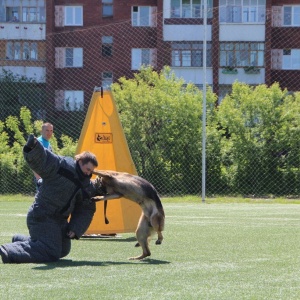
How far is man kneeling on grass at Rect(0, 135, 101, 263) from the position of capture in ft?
31.9

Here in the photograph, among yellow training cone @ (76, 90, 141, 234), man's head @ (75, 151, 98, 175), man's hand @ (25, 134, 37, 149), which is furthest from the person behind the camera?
yellow training cone @ (76, 90, 141, 234)

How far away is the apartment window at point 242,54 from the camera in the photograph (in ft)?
163

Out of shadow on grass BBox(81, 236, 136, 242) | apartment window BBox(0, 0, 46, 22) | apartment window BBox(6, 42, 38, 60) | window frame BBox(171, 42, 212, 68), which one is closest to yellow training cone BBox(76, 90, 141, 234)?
shadow on grass BBox(81, 236, 136, 242)

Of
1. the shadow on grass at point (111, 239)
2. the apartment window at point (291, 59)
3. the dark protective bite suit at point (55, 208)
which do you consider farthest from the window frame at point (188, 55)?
the dark protective bite suit at point (55, 208)

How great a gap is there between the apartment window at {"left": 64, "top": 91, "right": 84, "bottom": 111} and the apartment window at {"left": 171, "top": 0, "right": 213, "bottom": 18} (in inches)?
281

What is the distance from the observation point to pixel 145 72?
39.1 m

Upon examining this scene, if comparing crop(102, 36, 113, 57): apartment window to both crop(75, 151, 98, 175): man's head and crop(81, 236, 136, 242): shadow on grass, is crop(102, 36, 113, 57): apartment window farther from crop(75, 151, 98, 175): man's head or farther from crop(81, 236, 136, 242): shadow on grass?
crop(75, 151, 98, 175): man's head

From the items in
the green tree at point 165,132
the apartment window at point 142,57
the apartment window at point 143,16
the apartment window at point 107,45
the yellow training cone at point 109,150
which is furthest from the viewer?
the apartment window at point 143,16

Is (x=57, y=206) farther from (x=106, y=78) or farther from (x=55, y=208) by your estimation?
(x=106, y=78)

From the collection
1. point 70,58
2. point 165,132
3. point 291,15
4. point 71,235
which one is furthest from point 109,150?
point 291,15

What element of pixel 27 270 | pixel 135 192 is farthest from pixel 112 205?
pixel 27 270

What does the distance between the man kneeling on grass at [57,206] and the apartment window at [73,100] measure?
35.0 metres

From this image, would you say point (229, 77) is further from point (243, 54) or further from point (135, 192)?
point (135, 192)

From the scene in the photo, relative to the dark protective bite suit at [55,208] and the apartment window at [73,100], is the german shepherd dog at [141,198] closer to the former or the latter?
the dark protective bite suit at [55,208]
